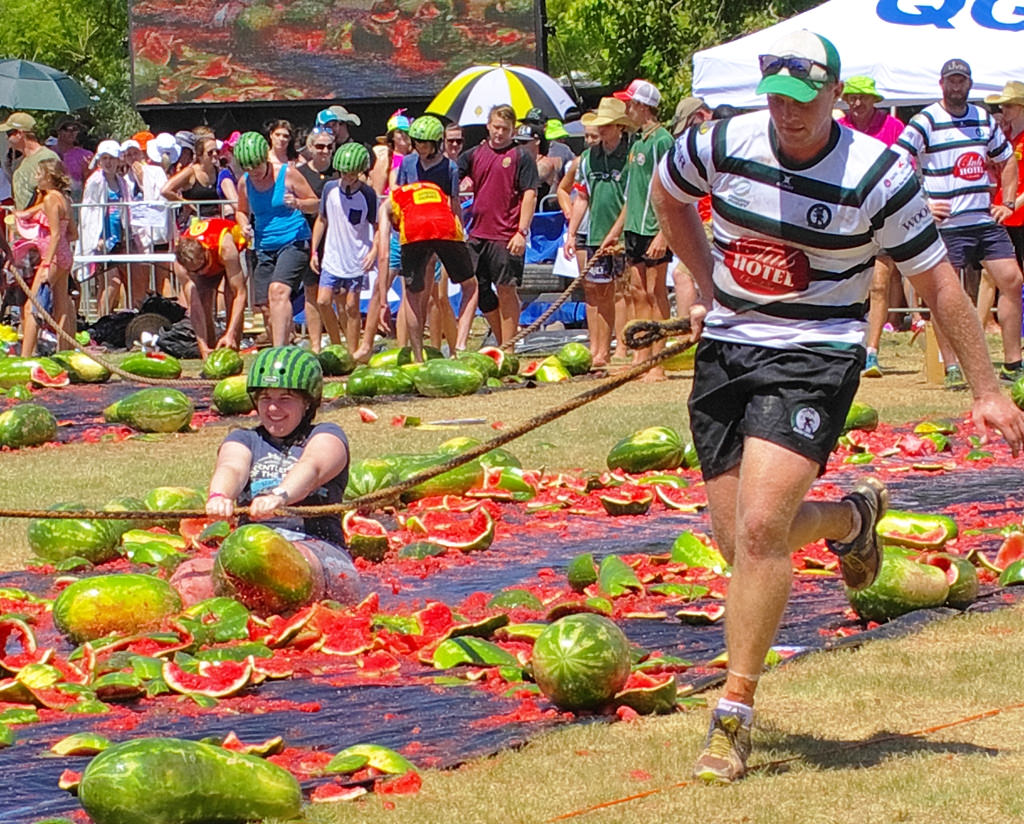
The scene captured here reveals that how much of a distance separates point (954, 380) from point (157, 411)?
6.20 meters

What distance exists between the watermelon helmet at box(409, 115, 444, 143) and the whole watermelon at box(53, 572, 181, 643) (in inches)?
392

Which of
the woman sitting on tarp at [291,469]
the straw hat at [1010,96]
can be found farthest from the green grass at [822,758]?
the straw hat at [1010,96]

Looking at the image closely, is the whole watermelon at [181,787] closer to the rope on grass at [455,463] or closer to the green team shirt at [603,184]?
the rope on grass at [455,463]

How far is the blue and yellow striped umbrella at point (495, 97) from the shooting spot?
27047mm

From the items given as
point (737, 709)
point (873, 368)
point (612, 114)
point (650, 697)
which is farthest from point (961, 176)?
point (737, 709)

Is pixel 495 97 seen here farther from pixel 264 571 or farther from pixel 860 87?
pixel 264 571

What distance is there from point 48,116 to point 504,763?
52559mm

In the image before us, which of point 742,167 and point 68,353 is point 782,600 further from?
point 68,353

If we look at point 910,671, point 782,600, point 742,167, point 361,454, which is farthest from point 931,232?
point 361,454

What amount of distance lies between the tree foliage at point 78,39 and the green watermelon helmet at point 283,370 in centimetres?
5101

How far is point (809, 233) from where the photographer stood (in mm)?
5102

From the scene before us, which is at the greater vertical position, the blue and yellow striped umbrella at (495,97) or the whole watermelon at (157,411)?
the blue and yellow striped umbrella at (495,97)

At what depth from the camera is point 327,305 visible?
56.2ft

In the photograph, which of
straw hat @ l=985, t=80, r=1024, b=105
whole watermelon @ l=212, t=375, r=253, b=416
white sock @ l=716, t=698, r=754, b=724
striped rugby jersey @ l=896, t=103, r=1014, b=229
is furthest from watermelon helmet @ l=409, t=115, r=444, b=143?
white sock @ l=716, t=698, r=754, b=724
